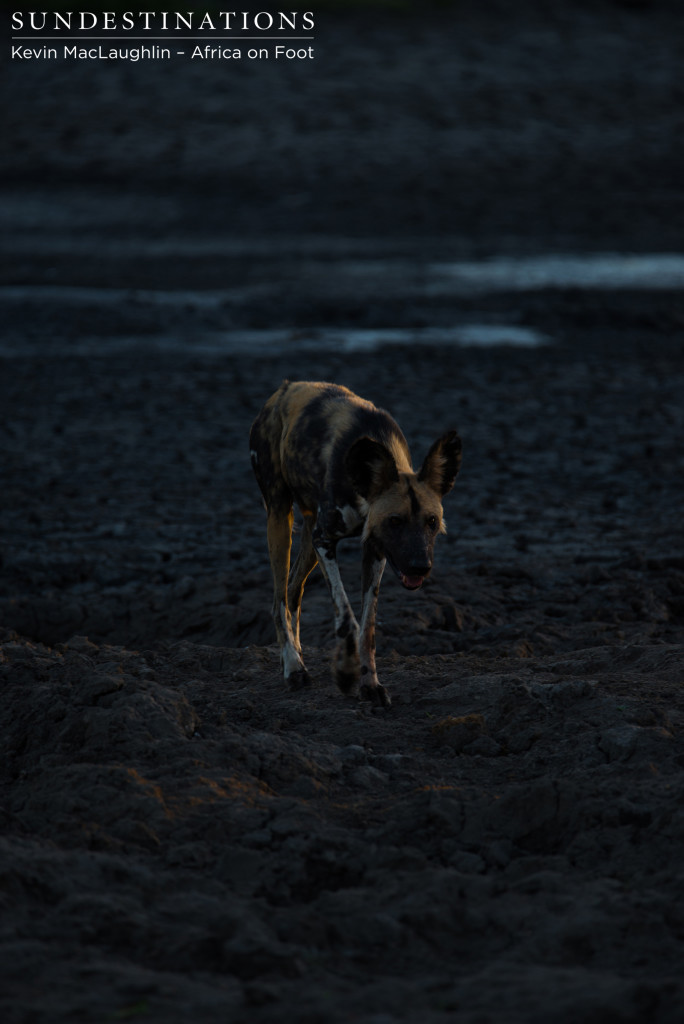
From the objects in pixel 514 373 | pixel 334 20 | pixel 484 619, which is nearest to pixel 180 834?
pixel 484 619

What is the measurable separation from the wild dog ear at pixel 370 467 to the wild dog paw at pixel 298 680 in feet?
3.30

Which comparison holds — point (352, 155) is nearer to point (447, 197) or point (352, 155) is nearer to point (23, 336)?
point (447, 197)

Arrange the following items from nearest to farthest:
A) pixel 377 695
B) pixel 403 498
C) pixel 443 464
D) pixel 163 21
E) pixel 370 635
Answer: pixel 403 498
pixel 443 464
pixel 377 695
pixel 370 635
pixel 163 21

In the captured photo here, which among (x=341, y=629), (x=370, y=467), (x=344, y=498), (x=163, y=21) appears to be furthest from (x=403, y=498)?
(x=163, y=21)

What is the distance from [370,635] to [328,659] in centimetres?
63

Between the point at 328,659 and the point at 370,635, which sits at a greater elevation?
the point at 370,635

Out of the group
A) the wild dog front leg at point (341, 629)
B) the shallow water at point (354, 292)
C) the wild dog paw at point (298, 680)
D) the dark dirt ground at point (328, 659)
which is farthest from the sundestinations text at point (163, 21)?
the wild dog paw at point (298, 680)

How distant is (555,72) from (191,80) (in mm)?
8157

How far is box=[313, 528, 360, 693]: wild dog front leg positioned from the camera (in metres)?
5.69

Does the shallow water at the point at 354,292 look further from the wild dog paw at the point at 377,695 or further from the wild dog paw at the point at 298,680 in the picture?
the wild dog paw at the point at 377,695

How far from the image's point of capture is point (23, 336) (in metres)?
14.9

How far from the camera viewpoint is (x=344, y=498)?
5.66 metres

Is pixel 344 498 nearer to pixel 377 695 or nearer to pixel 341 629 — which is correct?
pixel 341 629

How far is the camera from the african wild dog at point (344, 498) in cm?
538
